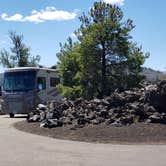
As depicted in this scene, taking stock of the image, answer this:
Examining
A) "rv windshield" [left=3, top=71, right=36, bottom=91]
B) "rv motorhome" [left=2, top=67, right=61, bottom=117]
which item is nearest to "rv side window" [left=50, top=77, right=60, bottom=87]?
"rv motorhome" [left=2, top=67, right=61, bottom=117]

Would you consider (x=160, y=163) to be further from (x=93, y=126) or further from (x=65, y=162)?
(x=93, y=126)

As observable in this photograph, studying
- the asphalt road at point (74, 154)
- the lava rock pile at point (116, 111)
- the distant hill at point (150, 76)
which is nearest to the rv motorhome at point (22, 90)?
the distant hill at point (150, 76)

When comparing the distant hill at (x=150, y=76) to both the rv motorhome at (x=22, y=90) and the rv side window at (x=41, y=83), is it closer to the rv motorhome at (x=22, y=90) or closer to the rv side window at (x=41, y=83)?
the rv side window at (x=41, y=83)

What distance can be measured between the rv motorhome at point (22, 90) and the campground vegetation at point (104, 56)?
194 centimetres

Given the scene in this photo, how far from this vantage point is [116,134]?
17.8 metres

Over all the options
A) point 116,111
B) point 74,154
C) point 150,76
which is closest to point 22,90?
point 116,111

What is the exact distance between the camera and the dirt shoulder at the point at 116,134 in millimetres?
16989

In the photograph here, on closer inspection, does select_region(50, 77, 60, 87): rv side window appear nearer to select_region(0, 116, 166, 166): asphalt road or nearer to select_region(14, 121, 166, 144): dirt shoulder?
select_region(14, 121, 166, 144): dirt shoulder

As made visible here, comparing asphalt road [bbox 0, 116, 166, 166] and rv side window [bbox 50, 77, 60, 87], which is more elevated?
Result: rv side window [bbox 50, 77, 60, 87]

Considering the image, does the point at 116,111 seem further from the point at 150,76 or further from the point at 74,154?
the point at 150,76

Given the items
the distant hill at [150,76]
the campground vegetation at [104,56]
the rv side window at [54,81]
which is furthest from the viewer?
the distant hill at [150,76]

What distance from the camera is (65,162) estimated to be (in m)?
12.9

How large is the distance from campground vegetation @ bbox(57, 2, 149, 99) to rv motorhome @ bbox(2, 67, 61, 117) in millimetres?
1941

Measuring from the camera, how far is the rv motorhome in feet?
108
